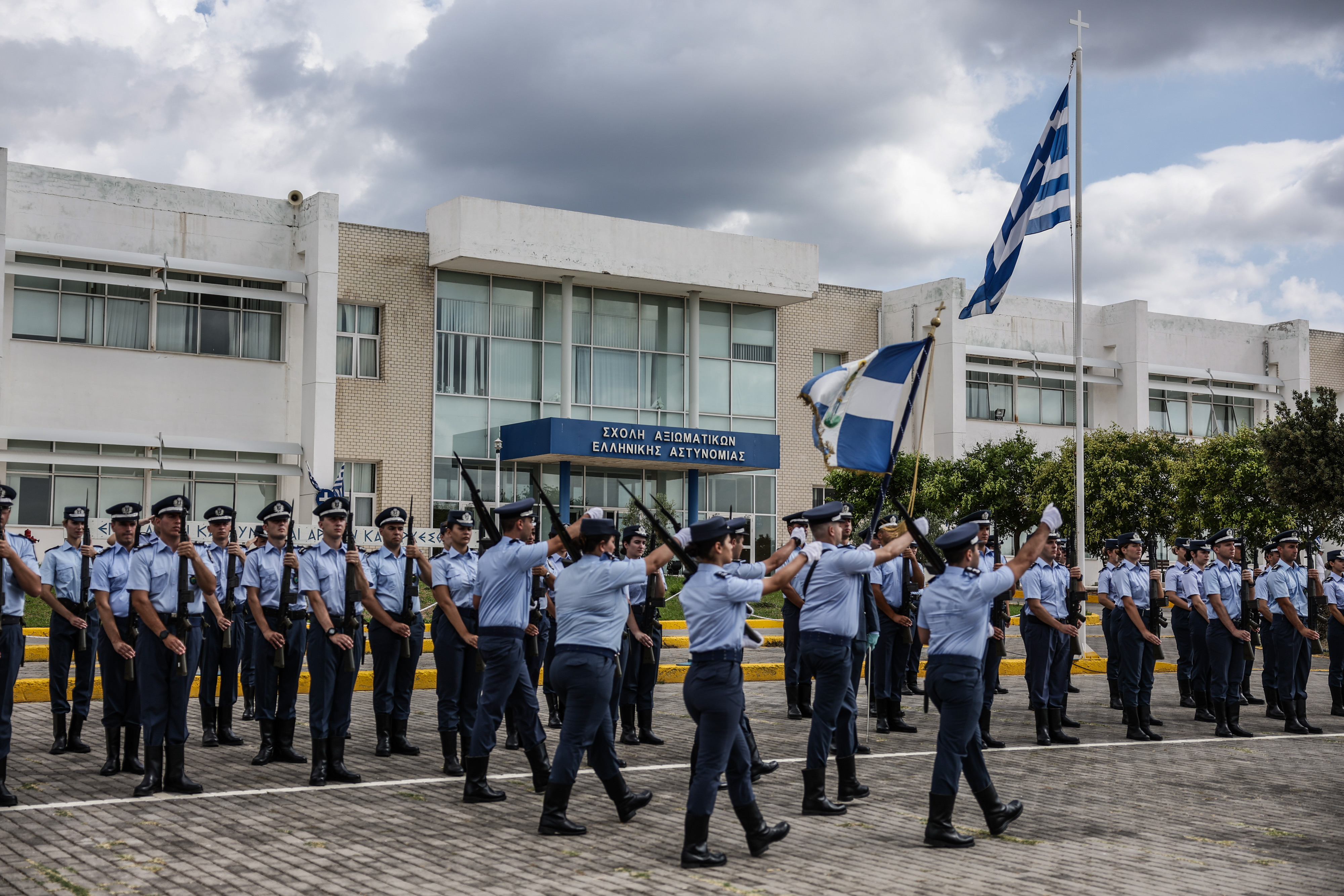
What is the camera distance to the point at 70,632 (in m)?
10.9

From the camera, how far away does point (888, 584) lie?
13180 millimetres

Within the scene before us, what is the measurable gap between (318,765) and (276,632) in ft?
4.51

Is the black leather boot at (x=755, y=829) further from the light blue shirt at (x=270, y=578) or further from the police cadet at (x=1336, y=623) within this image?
the police cadet at (x=1336, y=623)

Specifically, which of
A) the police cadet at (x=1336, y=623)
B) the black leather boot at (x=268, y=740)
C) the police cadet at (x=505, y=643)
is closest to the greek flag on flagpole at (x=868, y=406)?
the police cadet at (x=505, y=643)

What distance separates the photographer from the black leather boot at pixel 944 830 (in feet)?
24.6

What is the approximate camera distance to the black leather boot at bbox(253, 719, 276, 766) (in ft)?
32.9

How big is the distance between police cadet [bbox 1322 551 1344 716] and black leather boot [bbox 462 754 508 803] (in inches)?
383

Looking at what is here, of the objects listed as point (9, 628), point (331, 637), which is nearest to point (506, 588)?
point (331, 637)

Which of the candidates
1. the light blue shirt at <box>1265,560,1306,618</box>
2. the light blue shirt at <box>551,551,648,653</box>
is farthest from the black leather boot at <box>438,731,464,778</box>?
the light blue shirt at <box>1265,560,1306,618</box>

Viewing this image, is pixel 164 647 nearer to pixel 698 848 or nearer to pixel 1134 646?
pixel 698 848

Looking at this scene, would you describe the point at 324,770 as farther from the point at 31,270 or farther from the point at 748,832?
the point at 31,270

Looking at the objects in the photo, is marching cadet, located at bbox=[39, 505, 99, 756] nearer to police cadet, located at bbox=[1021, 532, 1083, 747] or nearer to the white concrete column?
police cadet, located at bbox=[1021, 532, 1083, 747]

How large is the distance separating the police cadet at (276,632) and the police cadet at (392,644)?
650 millimetres

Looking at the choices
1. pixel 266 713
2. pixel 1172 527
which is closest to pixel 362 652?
pixel 266 713
